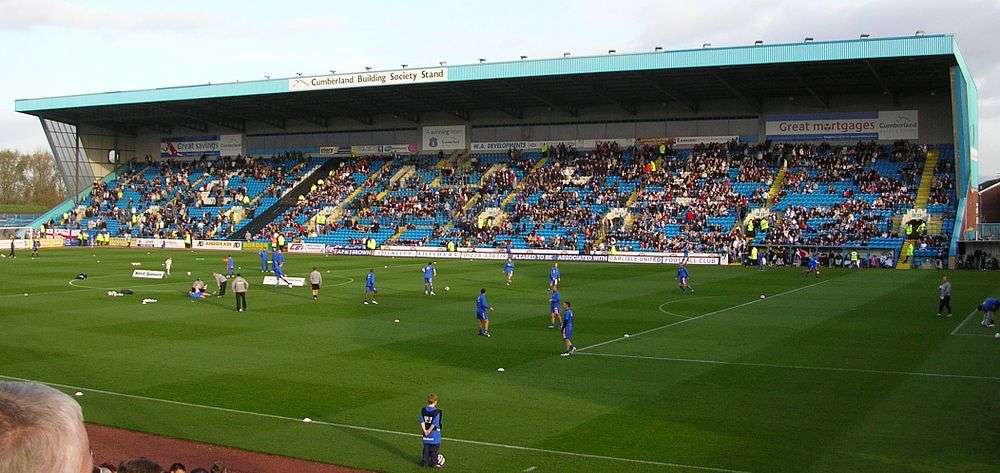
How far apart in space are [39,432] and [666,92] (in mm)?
69312

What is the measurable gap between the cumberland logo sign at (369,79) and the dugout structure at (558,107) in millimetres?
100

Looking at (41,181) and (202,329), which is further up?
(41,181)

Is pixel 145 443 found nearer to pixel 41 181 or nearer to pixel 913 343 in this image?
pixel 913 343

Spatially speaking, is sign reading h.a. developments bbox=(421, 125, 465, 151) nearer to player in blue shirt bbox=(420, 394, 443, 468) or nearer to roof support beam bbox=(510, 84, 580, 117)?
roof support beam bbox=(510, 84, 580, 117)

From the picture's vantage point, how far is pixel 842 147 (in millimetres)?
68500

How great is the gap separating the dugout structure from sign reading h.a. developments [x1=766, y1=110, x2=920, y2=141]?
0.26ft

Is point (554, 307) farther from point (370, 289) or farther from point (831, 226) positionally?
point (831, 226)

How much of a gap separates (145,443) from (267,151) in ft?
257

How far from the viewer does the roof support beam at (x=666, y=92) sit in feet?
213

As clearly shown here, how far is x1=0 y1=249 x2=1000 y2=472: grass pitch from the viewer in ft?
51.5

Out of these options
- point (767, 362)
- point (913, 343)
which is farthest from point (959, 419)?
point (913, 343)

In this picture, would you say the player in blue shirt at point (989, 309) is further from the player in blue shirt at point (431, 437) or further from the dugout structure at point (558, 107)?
the dugout structure at point (558, 107)

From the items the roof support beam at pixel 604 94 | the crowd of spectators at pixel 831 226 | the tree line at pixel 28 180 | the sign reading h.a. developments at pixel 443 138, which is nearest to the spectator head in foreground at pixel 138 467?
the crowd of spectators at pixel 831 226

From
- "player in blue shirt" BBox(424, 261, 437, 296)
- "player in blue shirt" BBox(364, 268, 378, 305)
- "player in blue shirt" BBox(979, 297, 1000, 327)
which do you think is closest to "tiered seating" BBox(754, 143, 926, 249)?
"player in blue shirt" BBox(424, 261, 437, 296)
